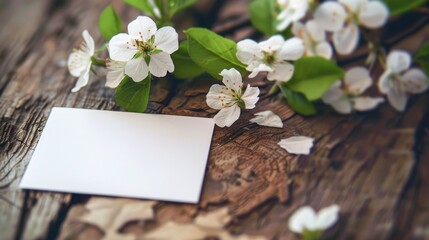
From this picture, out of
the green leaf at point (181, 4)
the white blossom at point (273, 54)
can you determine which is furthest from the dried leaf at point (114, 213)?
the green leaf at point (181, 4)

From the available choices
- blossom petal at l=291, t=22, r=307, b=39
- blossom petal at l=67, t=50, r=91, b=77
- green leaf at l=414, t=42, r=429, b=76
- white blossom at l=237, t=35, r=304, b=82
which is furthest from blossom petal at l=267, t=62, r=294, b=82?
blossom petal at l=67, t=50, r=91, b=77

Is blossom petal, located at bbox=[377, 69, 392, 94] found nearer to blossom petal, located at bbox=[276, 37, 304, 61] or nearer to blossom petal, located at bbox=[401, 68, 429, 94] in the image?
blossom petal, located at bbox=[401, 68, 429, 94]

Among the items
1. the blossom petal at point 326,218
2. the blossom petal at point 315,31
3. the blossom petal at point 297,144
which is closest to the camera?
the blossom petal at point 326,218

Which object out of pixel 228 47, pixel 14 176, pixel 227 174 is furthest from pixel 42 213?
pixel 228 47

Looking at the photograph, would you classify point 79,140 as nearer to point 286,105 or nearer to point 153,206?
point 153,206

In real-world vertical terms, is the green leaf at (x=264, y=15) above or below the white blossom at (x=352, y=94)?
above

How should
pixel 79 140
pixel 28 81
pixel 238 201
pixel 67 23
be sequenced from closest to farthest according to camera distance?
1. pixel 238 201
2. pixel 79 140
3. pixel 28 81
4. pixel 67 23

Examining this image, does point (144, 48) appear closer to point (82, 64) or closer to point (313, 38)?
point (82, 64)

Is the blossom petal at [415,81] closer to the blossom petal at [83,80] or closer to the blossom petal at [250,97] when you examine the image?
the blossom petal at [250,97]
